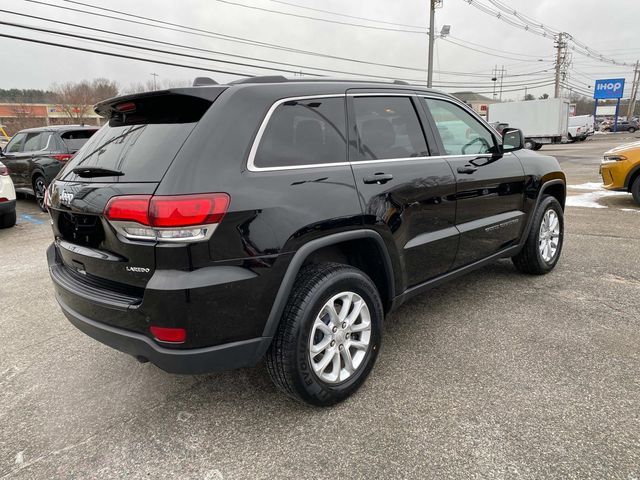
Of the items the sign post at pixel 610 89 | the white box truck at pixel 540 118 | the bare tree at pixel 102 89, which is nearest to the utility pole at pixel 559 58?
the sign post at pixel 610 89

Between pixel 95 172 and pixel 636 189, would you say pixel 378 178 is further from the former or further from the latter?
pixel 636 189

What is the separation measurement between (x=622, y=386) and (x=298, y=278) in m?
1.98

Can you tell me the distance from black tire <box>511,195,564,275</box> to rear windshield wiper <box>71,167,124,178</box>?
3.57 metres

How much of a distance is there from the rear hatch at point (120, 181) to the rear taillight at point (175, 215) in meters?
0.05

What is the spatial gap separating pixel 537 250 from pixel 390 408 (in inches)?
103

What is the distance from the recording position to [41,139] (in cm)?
924

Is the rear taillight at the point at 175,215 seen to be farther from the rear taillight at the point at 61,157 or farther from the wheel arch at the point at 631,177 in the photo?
the wheel arch at the point at 631,177

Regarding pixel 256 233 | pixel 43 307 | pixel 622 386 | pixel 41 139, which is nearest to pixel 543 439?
pixel 622 386

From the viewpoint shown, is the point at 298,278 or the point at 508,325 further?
the point at 508,325

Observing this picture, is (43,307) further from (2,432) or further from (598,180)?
(598,180)

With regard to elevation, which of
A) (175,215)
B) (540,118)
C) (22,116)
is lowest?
(175,215)

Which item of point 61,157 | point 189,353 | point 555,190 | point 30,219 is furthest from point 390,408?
point 30,219

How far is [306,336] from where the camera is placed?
7.45ft

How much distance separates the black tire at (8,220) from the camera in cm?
771
